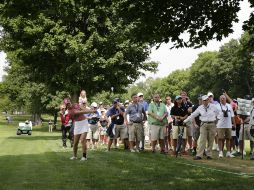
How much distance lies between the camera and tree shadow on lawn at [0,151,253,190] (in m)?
9.48

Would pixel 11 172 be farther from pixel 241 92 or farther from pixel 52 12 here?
pixel 241 92

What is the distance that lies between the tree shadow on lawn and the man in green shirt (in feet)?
8.58

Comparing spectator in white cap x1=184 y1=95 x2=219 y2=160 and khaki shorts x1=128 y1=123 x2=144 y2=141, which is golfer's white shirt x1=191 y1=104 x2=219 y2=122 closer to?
spectator in white cap x1=184 y1=95 x2=219 y2=160

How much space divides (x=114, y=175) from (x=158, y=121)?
20.8ft

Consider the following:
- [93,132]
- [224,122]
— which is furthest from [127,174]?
[93,132]

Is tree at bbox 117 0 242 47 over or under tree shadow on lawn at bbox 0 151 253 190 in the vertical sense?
over

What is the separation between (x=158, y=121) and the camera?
17000 millimetres

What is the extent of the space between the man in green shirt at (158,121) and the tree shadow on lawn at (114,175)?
103 inches

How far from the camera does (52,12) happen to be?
35.6 ft

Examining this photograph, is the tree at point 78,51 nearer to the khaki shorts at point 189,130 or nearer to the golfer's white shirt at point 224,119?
the khaki shorts at point 189,130

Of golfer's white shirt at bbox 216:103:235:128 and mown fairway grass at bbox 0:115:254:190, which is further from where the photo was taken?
golfer's white shirt at bbox 216:103:235:128

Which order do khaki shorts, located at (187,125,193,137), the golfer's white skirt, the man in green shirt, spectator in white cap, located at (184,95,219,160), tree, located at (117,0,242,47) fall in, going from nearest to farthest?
tree, located at (117,0,242,47) → the golfer's white skirt → spectator in white cap, located at (184,95,219,160) → khaki shorts, located at (187,125,193,137) → the man in green shirt

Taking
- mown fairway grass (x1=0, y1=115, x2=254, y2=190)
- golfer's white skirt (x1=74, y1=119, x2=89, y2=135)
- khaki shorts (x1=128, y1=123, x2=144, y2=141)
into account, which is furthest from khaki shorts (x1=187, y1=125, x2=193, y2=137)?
golfer's white skirt (x1=74, y1=119, x2=89, y2=135)

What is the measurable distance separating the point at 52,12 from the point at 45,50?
68.1 feet
